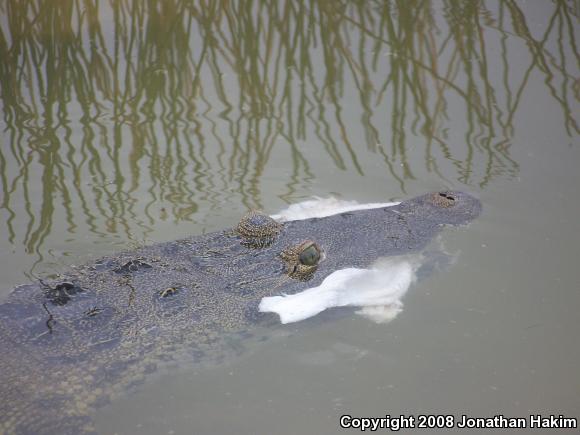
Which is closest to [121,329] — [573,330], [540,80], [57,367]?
[57,367]

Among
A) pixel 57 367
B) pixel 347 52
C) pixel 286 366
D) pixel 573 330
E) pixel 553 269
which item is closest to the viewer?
pixel 57 367

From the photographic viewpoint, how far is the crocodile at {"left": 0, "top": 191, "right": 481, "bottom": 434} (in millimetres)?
3598

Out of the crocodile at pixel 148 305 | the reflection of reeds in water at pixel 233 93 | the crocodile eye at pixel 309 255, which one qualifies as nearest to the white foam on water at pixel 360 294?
the crocodile at pixel 148 305

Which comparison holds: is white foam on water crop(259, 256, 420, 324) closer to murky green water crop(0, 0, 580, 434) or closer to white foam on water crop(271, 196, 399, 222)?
murky green water crop(0, 0, 580, 434)

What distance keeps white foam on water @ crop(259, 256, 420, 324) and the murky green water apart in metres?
0.13

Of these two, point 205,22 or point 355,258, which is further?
point 205,22

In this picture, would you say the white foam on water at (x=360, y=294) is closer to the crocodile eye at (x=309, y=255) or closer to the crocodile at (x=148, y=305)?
the crocodile at (x=148, y=305)

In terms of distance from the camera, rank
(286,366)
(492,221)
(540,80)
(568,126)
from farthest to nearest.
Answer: (540,80), (568,126), (492,221), (286,366)

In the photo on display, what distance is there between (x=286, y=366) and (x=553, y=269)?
223 centimetres

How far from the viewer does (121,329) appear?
3855 millimetres

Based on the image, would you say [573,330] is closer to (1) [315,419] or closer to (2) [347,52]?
(1) [315,419]

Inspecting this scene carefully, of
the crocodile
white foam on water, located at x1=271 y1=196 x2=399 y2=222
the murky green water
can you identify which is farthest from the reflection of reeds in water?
the crocodile

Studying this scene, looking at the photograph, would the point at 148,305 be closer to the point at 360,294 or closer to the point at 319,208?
the point at 360,294

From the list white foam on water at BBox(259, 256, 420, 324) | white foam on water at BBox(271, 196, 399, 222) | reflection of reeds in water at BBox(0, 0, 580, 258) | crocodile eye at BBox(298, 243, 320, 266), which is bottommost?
white foam on water at BBox(259, 256, 420, 324)
